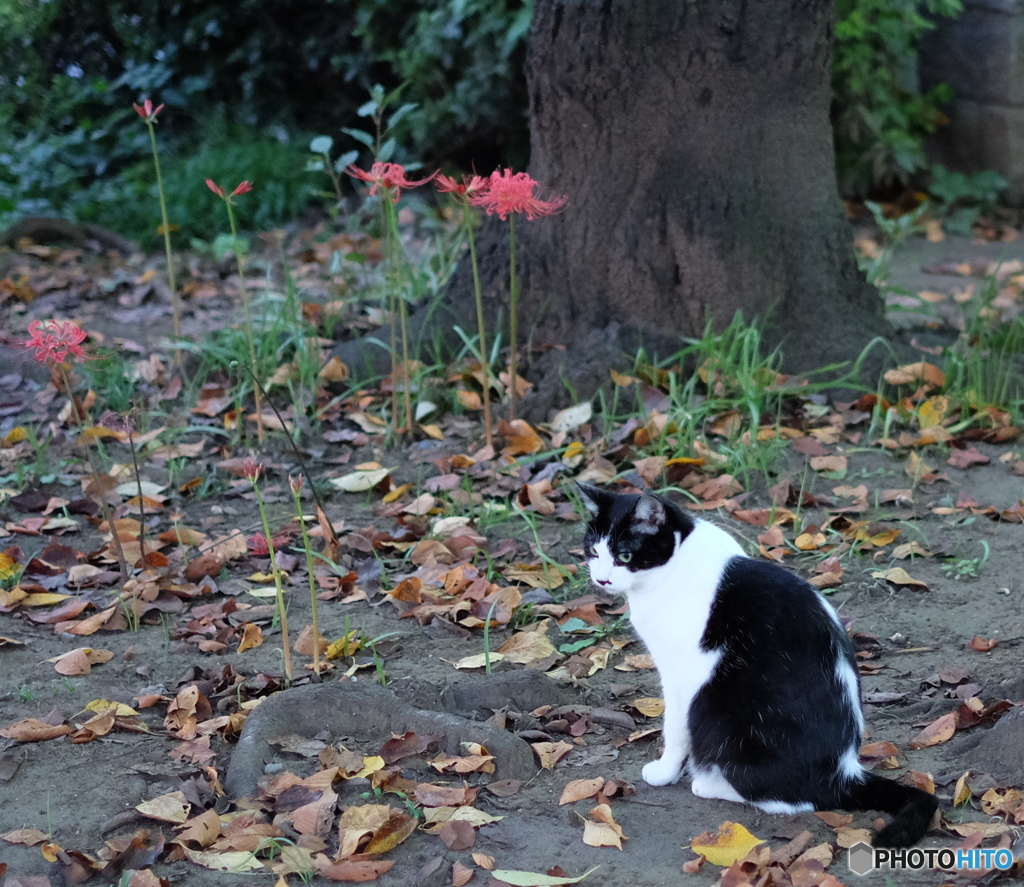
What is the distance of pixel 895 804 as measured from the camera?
2105 mm

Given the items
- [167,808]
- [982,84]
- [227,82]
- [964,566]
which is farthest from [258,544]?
[227,82]

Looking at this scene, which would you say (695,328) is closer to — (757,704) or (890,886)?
(757,704)

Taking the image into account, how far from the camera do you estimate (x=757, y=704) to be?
220cm

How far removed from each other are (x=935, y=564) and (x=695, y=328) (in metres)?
1.41

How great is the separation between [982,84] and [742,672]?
21.2 feet

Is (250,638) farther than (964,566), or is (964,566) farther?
(964,566)

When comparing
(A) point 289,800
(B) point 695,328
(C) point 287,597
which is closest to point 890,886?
(A) point 289,800

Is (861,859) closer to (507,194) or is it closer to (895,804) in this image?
(895,804)

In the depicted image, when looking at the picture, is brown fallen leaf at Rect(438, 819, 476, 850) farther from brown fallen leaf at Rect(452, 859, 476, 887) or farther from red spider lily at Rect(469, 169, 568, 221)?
red spider lily at Rect(469, 169, 568, 221)

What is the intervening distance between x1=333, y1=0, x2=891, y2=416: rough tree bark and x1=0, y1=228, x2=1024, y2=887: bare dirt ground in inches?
24.0

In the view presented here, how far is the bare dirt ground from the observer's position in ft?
7.04

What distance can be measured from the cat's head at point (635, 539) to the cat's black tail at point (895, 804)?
60cm

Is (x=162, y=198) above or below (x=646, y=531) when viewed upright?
above

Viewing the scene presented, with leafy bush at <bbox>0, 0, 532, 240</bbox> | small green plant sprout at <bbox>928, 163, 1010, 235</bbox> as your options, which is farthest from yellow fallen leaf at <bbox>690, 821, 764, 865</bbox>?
small green plant sprout at <bbox>928, 163, 1010, 235</bbox>
